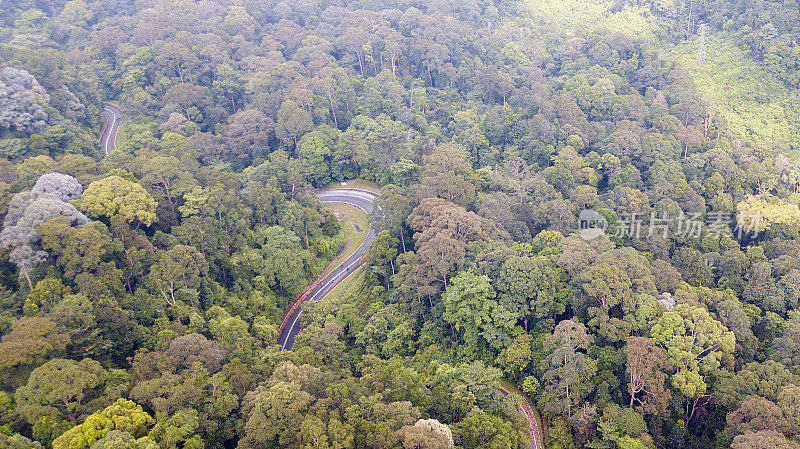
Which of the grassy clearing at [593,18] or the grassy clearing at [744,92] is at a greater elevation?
the grassy clearing at [593,18]

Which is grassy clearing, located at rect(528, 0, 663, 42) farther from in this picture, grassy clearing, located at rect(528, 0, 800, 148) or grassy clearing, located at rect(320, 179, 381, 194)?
grassy clearing, located at rect(320, 179, 381, 194)

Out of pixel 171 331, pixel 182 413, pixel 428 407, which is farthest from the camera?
pixel 171 331

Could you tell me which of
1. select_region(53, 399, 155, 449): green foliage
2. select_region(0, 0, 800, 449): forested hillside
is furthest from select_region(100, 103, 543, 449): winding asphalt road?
select_region(53, 399, 155, 449): green foliage

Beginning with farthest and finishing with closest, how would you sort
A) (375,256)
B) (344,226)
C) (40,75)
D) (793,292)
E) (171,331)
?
(40,75) < (344,226) < (375,256) < (793,292) < (171,331)

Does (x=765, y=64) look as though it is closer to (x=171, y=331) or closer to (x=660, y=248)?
(x=660, y=248)

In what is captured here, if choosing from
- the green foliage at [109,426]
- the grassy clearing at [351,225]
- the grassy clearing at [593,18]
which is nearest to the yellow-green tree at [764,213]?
the grassy clearing at [351,225]

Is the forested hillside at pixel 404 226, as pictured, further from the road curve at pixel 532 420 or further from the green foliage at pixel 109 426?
the road curve at pixel 532 420

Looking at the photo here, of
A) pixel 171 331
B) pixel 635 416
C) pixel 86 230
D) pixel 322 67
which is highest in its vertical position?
pixel 322 67

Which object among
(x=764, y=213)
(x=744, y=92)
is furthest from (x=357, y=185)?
(x=744, y=92)

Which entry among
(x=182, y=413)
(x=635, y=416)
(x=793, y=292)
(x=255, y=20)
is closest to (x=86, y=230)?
(x=182, y=413)
